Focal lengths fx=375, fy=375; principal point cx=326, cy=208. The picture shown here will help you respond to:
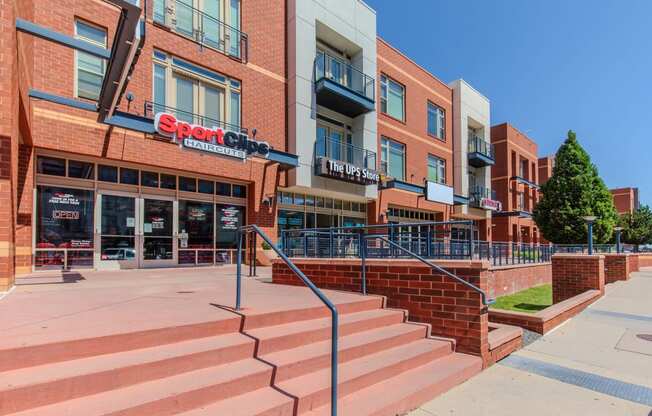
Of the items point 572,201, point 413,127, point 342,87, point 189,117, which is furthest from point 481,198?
point 189,117

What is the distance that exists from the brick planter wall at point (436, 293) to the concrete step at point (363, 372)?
0.33m

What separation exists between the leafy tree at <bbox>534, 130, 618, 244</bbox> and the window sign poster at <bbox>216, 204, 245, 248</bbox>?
18021 mm

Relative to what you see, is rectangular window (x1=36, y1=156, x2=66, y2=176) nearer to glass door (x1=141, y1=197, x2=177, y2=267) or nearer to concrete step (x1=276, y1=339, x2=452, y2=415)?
glass door (x1=141, y1=197, x2=177, y2=267)

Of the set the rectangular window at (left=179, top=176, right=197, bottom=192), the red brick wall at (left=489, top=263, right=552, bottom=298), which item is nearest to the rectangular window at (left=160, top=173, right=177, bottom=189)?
the rectangular window at (left=179, top=176, right=197, bottom=192)

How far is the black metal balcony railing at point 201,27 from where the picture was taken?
11828 millimetres

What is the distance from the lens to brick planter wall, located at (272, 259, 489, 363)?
5.00 metres

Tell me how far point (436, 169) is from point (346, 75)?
9334 millimetres

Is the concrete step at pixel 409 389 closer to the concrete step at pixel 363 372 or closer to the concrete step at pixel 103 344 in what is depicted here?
the concrete step at pixel 363 372

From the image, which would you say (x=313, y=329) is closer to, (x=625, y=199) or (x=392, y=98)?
(x=392, y=98)

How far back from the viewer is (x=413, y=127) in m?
21.4

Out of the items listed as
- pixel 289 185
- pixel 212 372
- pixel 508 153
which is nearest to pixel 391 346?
pixel 212 372

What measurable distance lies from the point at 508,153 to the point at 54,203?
3101 cm

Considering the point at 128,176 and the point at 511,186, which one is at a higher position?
the point at 511,186

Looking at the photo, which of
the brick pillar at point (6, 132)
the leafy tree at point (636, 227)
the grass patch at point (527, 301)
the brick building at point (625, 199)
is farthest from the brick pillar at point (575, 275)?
the brick building at point (625, 199)
